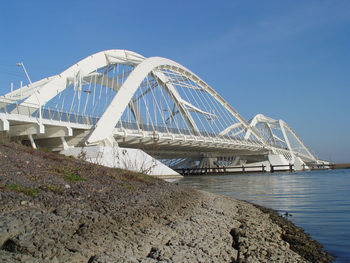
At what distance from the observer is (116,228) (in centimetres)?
454

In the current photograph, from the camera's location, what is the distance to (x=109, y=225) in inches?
179

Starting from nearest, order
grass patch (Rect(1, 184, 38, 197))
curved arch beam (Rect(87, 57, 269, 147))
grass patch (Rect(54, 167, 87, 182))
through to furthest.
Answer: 1. grass patch (Rect(1, 184, 38, 197))
2. grass patch (Rect(54, 167, 87, 182))
3. curved arch beam (Rect(87, 57, 269, 147))

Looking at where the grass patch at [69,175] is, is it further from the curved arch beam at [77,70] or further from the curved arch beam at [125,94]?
the curved arch beam at [125,94]

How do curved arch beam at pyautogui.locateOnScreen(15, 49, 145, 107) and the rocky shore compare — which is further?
curved arch beam at pyautogui.locateOnScreen(15, 49, 145, 107)

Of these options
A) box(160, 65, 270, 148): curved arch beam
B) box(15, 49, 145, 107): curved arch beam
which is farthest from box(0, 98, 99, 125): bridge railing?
box(160, 65, 270, 148): curved arch beam

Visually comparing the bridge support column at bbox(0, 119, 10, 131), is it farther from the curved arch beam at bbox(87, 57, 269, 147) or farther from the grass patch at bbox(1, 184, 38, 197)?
the grass patch at bbox(1, 184, 38, 197)

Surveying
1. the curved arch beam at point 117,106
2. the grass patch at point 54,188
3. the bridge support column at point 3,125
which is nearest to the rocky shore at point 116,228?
the grass patch at point 54,188

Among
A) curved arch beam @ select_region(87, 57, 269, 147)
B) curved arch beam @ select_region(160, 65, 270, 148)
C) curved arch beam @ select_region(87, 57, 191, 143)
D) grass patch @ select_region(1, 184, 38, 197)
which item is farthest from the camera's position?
curved arch beam @ select_region(160, 65, 270, 148)

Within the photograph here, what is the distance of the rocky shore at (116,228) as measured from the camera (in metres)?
3.64

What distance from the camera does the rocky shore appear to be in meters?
3.64

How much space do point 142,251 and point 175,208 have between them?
2.85 m

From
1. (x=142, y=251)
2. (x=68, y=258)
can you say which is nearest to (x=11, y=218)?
(x=68, y=258)

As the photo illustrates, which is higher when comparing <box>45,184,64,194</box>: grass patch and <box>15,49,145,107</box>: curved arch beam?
<box>15,49,145,107</box>: curved arch beam

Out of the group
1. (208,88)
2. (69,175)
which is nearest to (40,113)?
(69,175)
